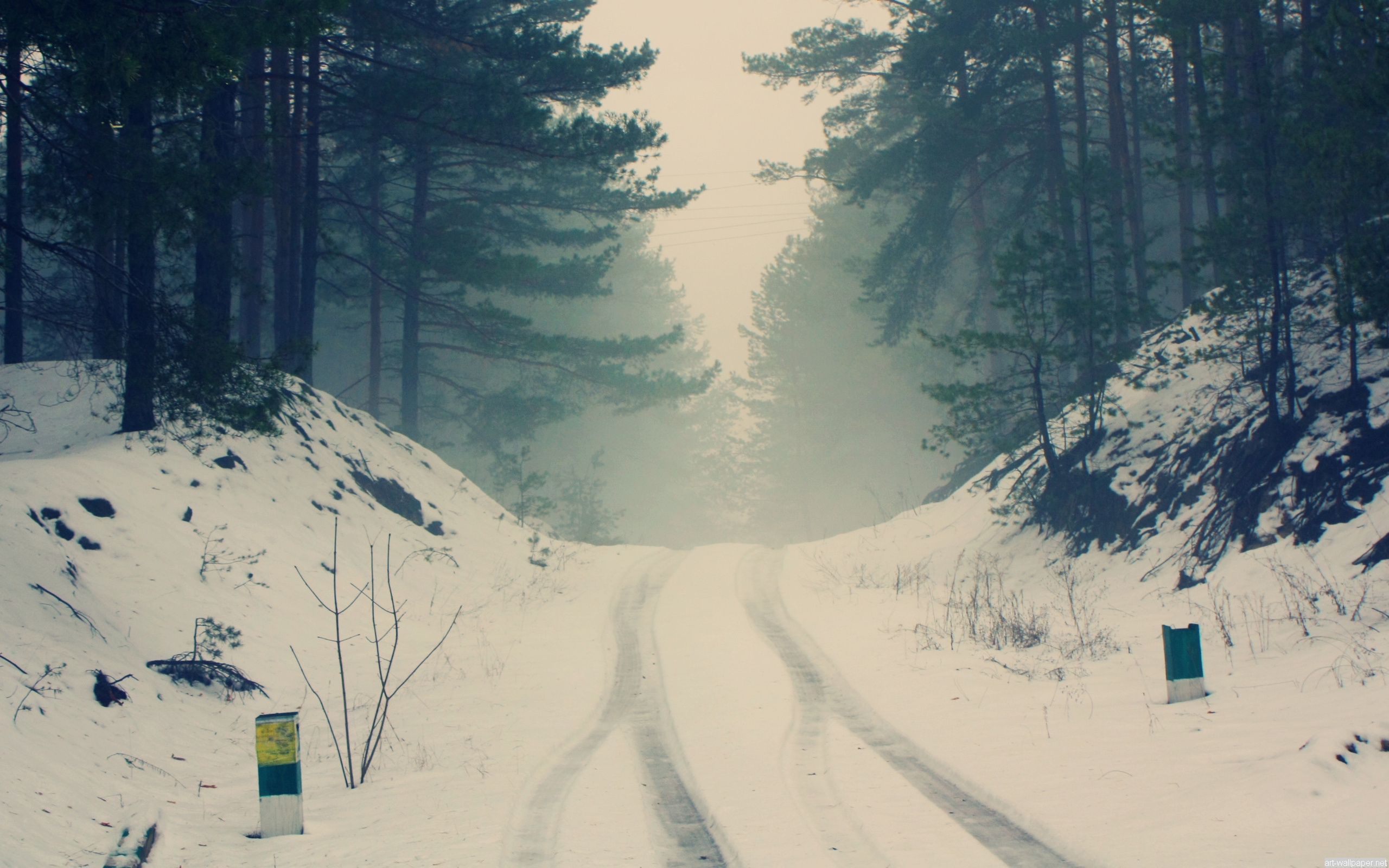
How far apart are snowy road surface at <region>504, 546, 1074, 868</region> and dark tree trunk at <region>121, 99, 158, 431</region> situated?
5770mm

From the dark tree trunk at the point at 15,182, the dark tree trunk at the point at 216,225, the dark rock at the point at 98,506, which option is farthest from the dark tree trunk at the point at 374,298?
the dark rock at the point at 98,506

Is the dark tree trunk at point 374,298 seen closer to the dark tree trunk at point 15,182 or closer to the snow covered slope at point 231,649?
the snow covered slope at point 231,649

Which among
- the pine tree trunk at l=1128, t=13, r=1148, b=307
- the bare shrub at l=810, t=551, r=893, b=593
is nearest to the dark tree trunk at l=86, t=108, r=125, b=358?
the bare shrub at l=810, t=551, r=893, b=593

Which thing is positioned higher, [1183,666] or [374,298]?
[374,298]

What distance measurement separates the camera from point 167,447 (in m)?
12.2

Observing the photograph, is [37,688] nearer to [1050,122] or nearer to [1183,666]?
[1183,666]

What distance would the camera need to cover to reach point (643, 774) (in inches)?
249

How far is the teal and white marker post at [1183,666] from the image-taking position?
23.1 feet

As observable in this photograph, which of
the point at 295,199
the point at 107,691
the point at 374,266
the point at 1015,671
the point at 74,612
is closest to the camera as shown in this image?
the point at 107,691

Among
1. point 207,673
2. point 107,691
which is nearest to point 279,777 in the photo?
point 107,691

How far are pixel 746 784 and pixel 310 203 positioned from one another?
16161 mm

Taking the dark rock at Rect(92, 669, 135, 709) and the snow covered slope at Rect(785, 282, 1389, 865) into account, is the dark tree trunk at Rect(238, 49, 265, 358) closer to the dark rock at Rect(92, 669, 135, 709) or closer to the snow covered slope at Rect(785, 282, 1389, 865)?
the dark rock at Rect(92, 669, 135, 709)

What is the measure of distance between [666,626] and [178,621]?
6.02m

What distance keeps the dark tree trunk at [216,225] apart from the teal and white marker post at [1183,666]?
9.14m
